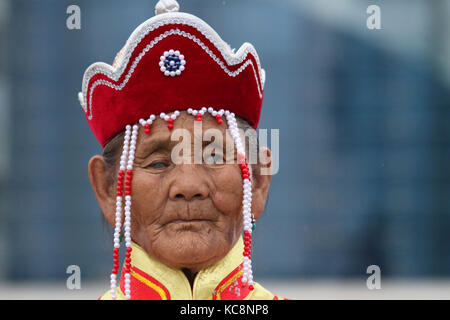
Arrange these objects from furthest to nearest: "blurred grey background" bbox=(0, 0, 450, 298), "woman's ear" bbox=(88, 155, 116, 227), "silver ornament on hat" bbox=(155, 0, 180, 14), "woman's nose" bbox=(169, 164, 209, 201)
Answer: "blurred grey background" bbox=(0, 0, 450, 298) → "woman's ear" bbox=(88, 155, 116, 227) → "silver ornament on hat" bbox=(155, 0, 180, 14) → "woman's nose" bbox=(169, 164, 209, 201)

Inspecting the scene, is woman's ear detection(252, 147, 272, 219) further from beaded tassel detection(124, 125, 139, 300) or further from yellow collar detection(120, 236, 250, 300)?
beaded tassel detection(124, 125, 139, 300)

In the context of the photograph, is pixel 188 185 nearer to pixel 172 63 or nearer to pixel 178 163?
pixel 178 163

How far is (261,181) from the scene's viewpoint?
263 cm

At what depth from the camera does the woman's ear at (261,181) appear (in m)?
2.59

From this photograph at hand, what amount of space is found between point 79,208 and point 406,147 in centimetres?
870

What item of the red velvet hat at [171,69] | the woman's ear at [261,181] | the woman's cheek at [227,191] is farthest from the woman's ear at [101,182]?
the woman's ear at [261,181]

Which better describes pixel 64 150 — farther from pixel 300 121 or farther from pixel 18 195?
pixel 300 121

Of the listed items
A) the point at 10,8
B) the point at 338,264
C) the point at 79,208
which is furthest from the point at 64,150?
the point at 338,264

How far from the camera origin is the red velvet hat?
2389 millimetres

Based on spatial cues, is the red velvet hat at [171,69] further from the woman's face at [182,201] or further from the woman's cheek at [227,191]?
the woman's cheek at [227,191]

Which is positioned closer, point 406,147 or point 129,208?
point 129,208

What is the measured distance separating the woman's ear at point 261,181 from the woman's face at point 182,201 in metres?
0.15

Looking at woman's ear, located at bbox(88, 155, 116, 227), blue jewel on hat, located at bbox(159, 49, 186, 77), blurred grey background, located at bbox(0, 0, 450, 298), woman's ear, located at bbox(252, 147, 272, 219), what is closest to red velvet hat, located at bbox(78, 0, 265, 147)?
blue jewel on hat, located at bbox(159, 49, 186, 77)

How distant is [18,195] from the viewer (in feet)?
57.9
